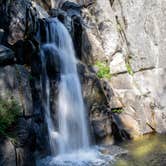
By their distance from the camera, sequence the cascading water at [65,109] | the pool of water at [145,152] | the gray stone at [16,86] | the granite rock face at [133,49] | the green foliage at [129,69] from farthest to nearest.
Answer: the green foliage at [129,69] → the granite rock face at [133,49] → the cascading water at [65,109] → the pool of water at [145,152] → the gray stone at [16,86]

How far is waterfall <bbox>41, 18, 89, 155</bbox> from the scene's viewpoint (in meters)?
10.7

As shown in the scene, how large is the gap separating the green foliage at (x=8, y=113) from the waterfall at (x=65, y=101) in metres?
2.50

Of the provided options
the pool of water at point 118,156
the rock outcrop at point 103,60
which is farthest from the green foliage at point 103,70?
the pool of water at point 118,156

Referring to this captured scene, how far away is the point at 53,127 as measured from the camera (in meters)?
10.8

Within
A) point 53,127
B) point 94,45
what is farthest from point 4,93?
point 94,45

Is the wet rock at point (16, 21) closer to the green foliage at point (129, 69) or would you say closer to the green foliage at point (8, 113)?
the green foliage at point (8, 113)

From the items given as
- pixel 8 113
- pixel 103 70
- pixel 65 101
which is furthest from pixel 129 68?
pixel 8 113

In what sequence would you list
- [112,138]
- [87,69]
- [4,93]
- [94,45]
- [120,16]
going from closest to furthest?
[4,93] < [112,138] < [87,69] < [94,45] < [120,16]

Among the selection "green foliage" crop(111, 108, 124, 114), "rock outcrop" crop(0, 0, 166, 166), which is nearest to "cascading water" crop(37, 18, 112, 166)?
"rock outcrop" crop(0, 0, 166, 166)

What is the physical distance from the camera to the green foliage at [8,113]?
7844mm

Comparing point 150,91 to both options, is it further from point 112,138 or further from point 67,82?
point 67,82

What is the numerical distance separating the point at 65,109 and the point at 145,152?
284 centimetres

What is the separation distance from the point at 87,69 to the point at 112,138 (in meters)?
2.59

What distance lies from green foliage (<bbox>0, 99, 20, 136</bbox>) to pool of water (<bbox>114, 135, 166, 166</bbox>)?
120 inches
